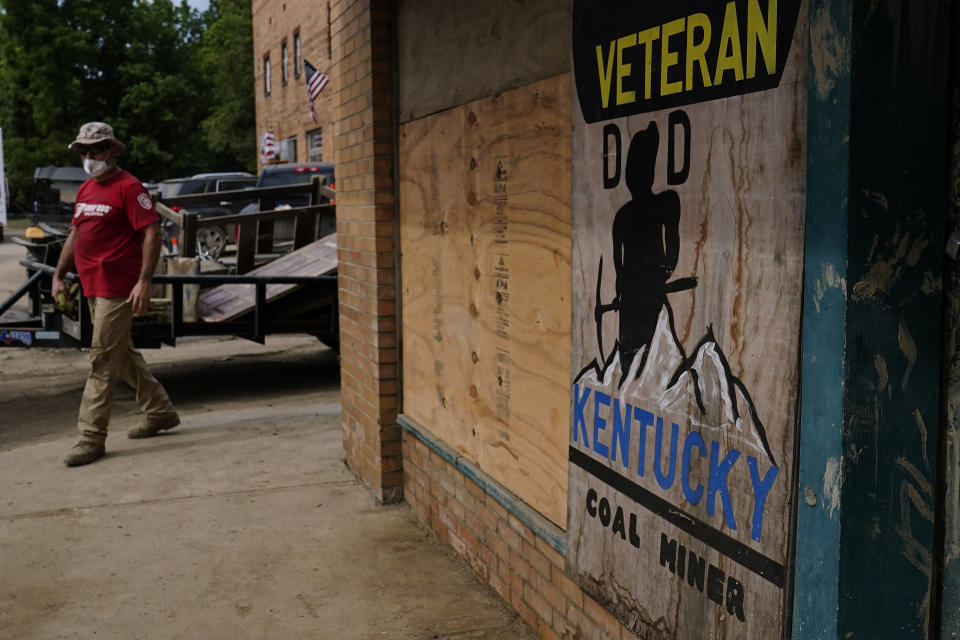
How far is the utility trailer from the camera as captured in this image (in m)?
7.81

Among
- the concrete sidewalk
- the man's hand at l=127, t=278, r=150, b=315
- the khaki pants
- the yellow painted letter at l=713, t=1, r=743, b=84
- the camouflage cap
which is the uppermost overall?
the camouflage cap

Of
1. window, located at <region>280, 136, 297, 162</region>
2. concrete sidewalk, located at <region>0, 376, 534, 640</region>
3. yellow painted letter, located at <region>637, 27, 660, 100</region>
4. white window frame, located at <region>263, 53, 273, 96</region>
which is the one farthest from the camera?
white window frame, located at <region>263, 53, 273, 96</region>

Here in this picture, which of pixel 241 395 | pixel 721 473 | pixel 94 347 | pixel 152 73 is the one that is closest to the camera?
pixel 721 473

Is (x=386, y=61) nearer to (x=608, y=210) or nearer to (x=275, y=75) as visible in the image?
(x=608, y=210)

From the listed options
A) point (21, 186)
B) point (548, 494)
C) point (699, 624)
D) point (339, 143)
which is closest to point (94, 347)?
point (339, 143)

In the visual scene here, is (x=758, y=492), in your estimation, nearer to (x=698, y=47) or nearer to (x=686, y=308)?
(x=686, y=308)

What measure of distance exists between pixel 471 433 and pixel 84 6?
180ft

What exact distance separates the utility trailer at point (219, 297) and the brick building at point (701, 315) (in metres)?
4.01

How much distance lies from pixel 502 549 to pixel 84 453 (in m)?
3.44

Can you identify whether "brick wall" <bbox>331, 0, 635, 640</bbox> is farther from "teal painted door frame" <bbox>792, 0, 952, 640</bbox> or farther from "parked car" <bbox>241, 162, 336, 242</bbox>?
"parked car" <bbox>241, 162, 336, 242</bbox>

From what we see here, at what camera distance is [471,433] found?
427 cm

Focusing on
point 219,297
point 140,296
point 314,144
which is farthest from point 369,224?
point 314,144

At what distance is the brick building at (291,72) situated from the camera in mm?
30484

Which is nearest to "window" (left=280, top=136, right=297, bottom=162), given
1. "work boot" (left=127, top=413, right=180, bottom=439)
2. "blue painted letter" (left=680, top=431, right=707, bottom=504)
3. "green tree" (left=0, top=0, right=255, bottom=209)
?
"green tree" (left=0, top=0, right=255, bottom=209)
